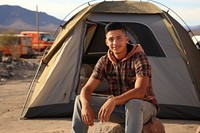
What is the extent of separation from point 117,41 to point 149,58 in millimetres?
3385

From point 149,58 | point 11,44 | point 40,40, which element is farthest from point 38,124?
point 40,40

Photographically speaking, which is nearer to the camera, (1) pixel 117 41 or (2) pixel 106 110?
(2) pixel 106 110

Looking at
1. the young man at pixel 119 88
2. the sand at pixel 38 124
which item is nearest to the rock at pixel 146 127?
the young man at pixel 119 88

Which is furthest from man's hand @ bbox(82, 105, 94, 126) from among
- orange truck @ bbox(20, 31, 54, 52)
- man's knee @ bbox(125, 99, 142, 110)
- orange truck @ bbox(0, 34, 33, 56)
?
orange truck @ bbox(20, 31, 54, 52)

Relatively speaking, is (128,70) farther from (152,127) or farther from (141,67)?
(152,127)

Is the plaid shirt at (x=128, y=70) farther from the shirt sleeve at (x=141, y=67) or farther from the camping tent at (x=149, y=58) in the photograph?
the camping tent at (x=149, y=58)

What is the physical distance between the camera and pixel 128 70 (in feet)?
14.3

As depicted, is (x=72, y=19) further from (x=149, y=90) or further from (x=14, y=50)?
(x=14, y=50)

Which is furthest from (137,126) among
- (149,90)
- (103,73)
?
(103,73)

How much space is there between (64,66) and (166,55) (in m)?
1.81

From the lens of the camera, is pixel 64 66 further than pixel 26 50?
No

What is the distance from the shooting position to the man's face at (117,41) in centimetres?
433

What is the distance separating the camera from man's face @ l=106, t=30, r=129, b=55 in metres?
4.33

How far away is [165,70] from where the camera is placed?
7.63 meters
